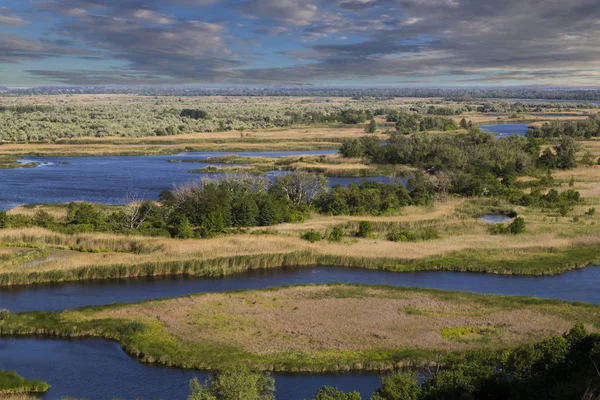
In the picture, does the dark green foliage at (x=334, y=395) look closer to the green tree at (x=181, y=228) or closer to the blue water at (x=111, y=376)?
the blue water at (x=111, y=376)

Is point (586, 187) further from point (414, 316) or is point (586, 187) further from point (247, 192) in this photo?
point (414, 316)

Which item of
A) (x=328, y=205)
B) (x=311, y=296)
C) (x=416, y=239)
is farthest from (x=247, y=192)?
(x=311, y=296)

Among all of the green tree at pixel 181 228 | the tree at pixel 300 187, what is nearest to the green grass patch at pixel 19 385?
the green tree at pixel 181 228

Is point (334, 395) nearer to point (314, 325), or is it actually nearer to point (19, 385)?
point (314, 325)

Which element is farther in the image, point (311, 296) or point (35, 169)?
point (35, 169)

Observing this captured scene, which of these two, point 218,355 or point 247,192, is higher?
point 247,192

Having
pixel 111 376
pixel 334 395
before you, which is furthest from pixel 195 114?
pixel 334 395

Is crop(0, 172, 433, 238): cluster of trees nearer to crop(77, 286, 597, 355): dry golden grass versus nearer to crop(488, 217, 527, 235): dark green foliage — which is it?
crop(488, 217, 527, 235): dark green foliage
